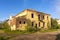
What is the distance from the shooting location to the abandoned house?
41222 mm

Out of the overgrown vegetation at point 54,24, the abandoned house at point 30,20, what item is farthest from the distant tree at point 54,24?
the abandoned house at point 30,20

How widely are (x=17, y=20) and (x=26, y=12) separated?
453 cm

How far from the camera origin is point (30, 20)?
43875mm

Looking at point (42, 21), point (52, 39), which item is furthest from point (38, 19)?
point (52, 39)

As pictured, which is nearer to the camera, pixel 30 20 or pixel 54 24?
pixel 30 20

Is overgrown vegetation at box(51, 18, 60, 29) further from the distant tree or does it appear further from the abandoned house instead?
the abandoned house

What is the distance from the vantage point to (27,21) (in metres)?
42.9

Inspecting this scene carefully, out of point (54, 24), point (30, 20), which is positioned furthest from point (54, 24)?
point (30, 20)

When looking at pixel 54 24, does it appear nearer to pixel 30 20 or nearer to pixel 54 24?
pixel 54 24

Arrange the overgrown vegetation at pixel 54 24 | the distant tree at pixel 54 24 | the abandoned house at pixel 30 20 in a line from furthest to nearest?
the distant tree at pixel 54 24
the overgrown vegetation at pixel 54 24
the abandoned house at pixel 30 20

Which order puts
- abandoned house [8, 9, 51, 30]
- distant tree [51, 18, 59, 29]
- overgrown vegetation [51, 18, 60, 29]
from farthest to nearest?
distant tree [51, 18, 59, 29] < overgrown vegetation [51, 18, 60, 29] < abandoned house [8, 9, 51, 30]

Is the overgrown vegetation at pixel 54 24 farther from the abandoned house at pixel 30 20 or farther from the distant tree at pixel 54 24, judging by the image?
the abandoned house at pixel 30 20

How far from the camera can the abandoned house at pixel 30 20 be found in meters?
41.2

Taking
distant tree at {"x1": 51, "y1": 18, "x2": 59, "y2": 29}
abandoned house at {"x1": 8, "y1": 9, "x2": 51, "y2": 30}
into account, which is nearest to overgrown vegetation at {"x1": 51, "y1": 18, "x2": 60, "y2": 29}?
distant tree at {"x1": 51, "y1": 18, "x2": 59, "y2": 29}
